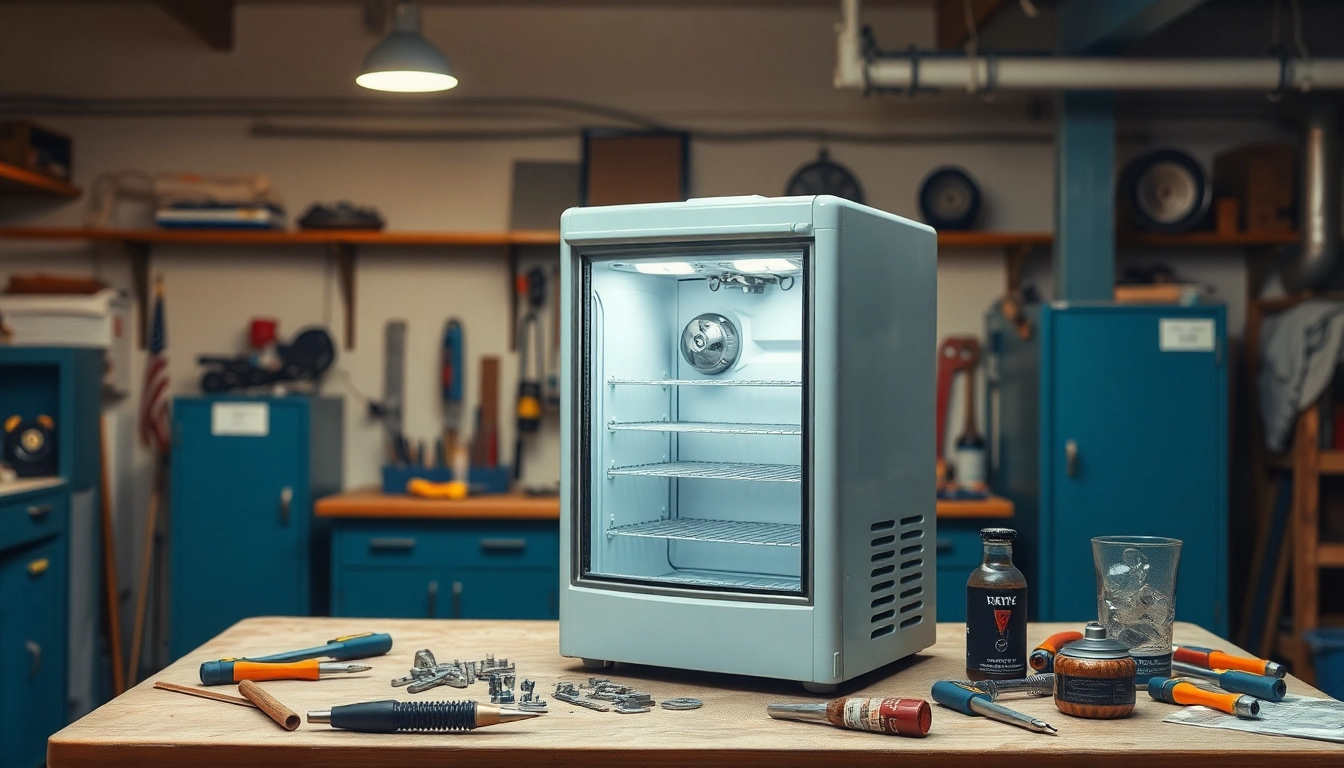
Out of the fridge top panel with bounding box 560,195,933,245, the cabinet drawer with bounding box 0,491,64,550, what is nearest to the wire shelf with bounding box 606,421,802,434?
the fridge top panel with bounding box 560,195,933,245

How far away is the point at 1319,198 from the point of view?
15.8 feet

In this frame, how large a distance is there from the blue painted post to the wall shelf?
391 cm

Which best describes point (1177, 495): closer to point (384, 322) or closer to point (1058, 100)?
point (1058, 100)

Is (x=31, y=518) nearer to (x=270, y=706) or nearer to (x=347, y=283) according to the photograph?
(x=347, y=283)

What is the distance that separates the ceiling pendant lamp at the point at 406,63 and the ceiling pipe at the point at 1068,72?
153 centimetres

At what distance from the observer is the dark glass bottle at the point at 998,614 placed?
1902mm

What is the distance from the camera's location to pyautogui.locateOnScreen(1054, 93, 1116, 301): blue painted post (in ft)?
14.9

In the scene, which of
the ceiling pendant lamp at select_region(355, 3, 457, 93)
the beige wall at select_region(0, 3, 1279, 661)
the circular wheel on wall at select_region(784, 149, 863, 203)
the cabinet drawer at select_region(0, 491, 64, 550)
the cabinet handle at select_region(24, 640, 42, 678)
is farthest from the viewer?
the beige wall at select_region(0, 3, 1279, 661)

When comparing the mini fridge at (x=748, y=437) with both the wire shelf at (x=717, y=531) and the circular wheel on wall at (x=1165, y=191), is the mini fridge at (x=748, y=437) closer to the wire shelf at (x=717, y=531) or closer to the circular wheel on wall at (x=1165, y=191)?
the wire shelf at (x=717, y=531)

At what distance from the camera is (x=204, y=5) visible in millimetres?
5027

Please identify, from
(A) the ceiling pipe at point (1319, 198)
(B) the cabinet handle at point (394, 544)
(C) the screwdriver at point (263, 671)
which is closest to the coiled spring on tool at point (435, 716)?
(C) the screwdriver at point (263, 671)

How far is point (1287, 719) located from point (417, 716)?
1214 millimetres

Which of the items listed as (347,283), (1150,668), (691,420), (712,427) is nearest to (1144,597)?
(1150,668)

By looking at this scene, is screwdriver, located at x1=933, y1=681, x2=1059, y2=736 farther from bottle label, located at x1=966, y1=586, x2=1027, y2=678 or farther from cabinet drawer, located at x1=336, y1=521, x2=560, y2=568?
cabinet drawer, located at x1=336, y1=521, x2=560, y2=568
